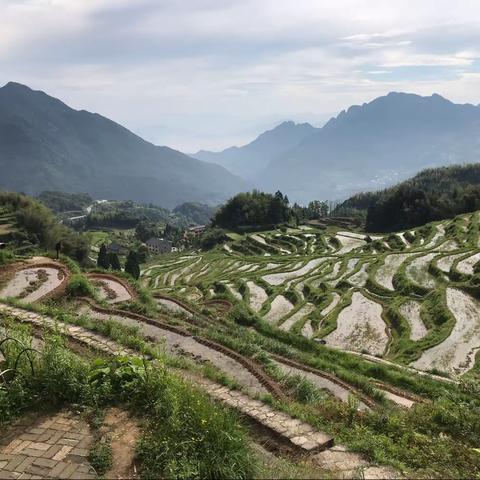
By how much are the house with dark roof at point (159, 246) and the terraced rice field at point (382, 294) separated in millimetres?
108626

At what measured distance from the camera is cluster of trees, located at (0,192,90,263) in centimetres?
7506

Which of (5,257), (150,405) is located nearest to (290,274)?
(5,257)

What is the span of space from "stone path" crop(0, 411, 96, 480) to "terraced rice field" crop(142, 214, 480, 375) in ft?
60.5

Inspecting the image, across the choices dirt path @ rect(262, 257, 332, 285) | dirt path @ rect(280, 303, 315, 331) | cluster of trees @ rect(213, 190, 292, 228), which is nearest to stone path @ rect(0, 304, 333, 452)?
dirt path @ rect(280, 303, 315, 331)

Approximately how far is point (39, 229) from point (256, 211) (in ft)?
191

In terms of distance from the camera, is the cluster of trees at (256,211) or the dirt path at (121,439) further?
the cluster of trees at (256,211)

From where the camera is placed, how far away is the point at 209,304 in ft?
105

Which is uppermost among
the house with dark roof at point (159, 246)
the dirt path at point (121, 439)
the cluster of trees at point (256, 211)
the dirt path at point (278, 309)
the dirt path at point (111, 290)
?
the dirt path at point (121, 439)

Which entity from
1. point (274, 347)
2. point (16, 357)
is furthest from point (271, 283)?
point (16, 357)

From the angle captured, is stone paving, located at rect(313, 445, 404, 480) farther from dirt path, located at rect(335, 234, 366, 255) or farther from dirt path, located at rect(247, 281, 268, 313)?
dirt path, located at rect(335, 234, 366, 255)

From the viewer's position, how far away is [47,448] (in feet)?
26.7

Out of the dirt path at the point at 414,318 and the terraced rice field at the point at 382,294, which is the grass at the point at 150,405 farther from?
the dirt path at the point at 414,318

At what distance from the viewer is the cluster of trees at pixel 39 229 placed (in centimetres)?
7506

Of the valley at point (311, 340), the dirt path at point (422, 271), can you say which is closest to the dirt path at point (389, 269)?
the valley at point (311, 340)
